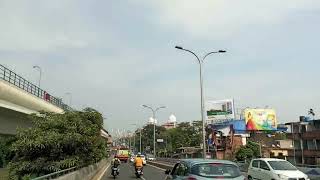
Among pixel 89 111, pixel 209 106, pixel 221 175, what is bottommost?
pixel 221 175

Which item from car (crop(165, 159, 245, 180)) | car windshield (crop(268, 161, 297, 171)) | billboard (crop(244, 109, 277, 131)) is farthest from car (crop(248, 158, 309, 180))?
billboard (crop(244, 109, 277, 131))

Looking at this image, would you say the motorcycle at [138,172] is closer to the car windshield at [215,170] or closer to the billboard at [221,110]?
the car windshield at [215,170]

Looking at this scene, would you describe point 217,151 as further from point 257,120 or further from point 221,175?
point 221,175

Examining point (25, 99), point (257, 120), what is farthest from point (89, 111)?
point (257, 120)

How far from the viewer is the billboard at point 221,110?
9250 cm

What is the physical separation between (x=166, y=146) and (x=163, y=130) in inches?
781

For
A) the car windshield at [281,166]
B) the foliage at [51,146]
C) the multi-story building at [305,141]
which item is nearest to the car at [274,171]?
the car windshield at [281,166]

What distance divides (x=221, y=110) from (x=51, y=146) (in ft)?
214

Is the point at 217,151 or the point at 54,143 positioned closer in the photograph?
the point at 54,143

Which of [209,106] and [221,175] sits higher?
[209,106]

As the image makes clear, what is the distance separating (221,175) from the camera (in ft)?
41.5

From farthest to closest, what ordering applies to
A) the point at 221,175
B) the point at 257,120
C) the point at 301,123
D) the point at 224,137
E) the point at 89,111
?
1. the point at 224,137
2. the point at 257,120
3. the point at 301,123
4. the point at 89,111
5. the point at 221,175

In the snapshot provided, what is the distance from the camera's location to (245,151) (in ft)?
273

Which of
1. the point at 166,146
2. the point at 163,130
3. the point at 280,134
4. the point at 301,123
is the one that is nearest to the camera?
the point at 301,123
